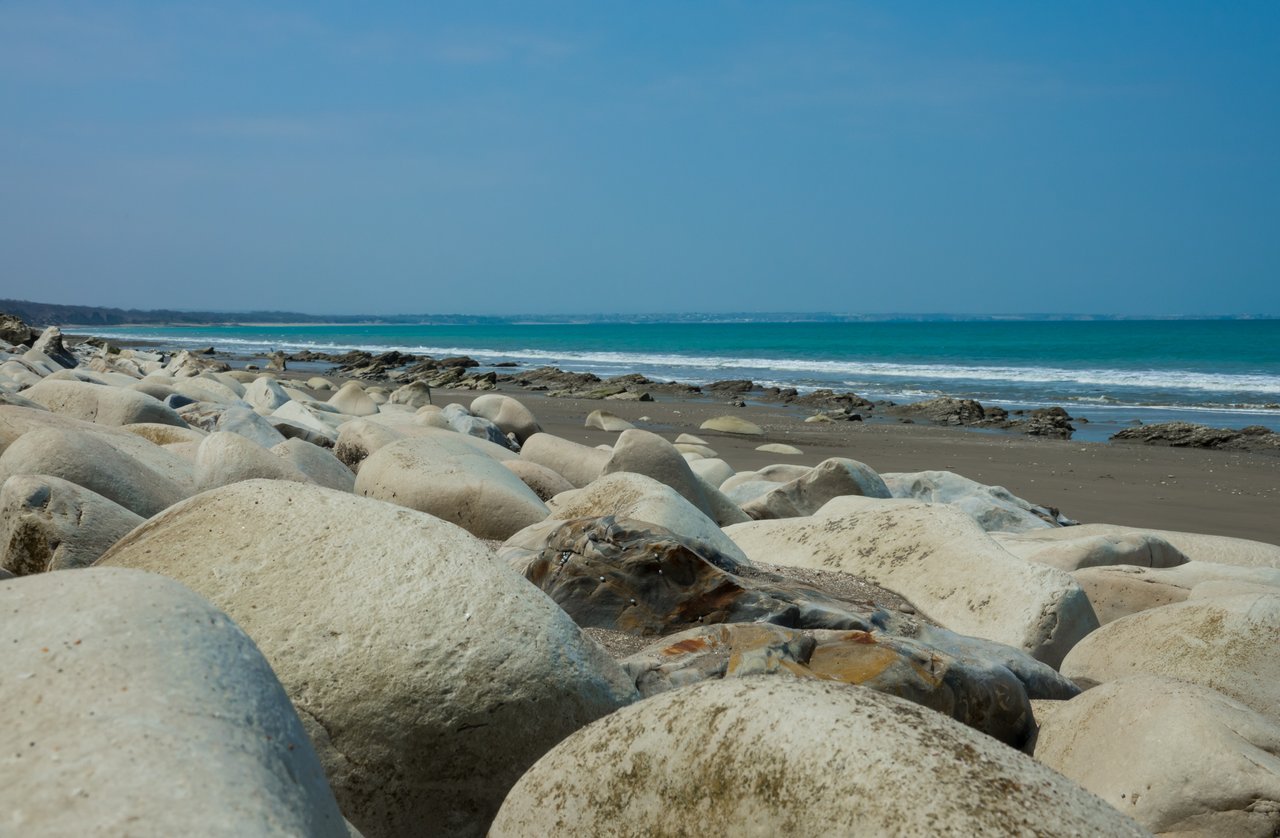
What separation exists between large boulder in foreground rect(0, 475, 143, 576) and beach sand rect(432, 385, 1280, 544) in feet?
28.9

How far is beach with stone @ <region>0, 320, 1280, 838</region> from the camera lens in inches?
69.4

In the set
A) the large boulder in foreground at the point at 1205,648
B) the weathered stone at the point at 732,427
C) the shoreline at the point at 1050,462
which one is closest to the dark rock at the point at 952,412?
the shoreline at the point at 1050,462

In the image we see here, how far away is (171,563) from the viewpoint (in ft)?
9.68

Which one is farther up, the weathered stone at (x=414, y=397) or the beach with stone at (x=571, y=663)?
the beach with stone at (x=571, y=663)

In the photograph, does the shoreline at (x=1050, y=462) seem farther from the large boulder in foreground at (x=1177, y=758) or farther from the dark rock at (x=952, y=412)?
the large boulder in foreground at (x=1177, y=758)

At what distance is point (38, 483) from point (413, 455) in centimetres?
244

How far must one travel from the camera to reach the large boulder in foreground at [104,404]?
808cm

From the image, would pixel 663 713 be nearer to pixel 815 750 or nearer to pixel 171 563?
pixel 815 750

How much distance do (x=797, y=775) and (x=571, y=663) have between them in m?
1.00

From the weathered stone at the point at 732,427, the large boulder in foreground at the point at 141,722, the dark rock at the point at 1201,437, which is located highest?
the large boulder in foreground at the point at 141,722

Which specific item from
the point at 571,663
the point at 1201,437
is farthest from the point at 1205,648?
the point at 1201,437

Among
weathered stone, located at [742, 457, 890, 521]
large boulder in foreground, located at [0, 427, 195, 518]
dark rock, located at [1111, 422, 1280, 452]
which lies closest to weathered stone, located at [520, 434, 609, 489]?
weathered stone, located at [742, 457, 890, 521]

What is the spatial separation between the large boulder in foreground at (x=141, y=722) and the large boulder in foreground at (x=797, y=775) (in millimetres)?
513

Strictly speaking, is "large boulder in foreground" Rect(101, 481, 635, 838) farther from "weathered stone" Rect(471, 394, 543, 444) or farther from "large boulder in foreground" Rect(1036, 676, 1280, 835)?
"weathered stone" Rect(471, 394, 543, 444)
